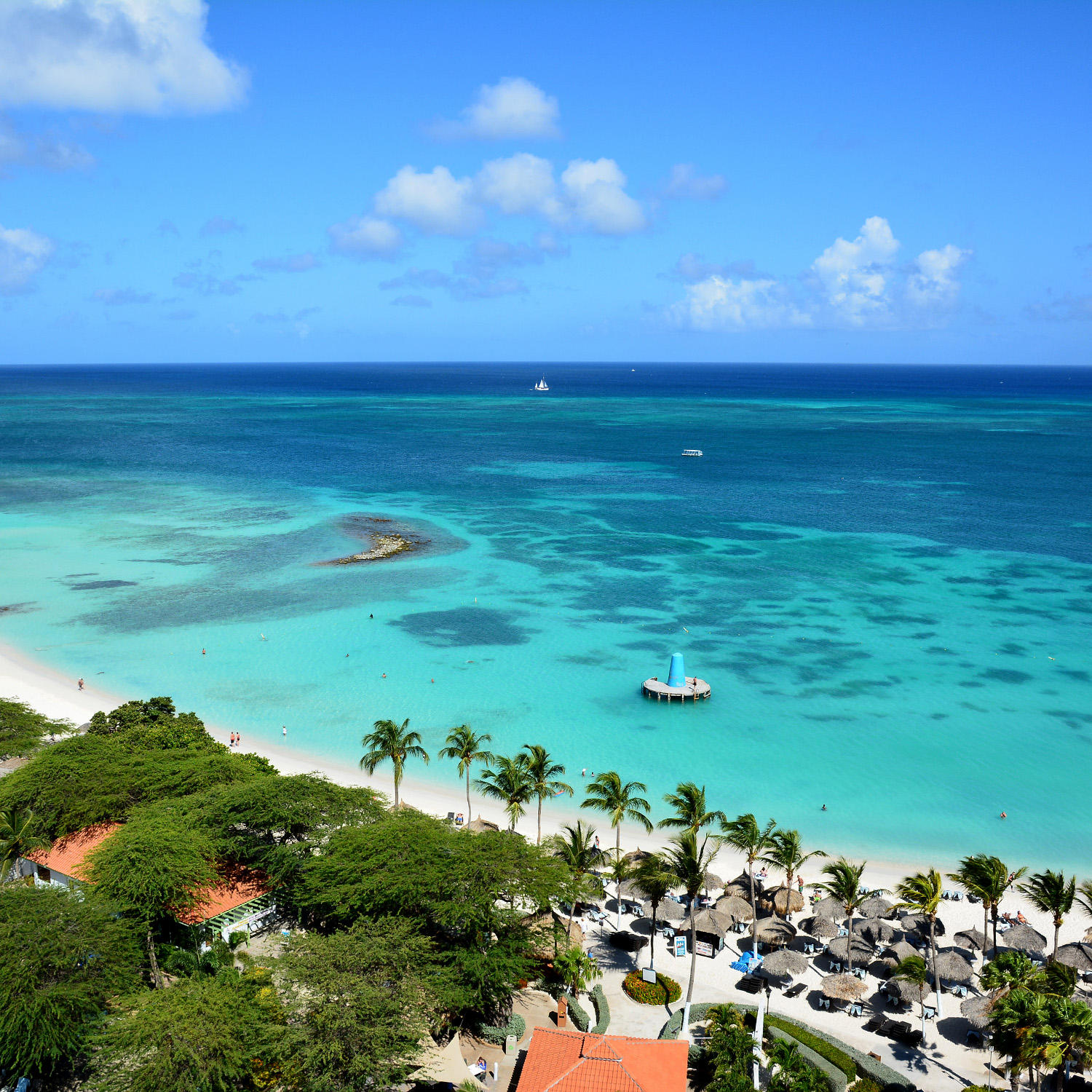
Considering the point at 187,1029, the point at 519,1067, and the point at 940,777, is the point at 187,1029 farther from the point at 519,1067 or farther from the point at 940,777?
the point at 940,777

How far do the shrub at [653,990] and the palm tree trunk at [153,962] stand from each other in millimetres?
13384

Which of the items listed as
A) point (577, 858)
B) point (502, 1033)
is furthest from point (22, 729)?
point (502, 1033)

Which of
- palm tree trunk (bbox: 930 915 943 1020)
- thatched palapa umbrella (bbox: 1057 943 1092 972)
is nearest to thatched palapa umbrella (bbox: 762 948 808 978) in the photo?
palm tree trunk (bbox: 930 915 943 1020)

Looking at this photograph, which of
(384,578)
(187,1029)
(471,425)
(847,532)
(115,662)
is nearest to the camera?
(187,1029)

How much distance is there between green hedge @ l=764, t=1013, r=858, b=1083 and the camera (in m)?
22.6

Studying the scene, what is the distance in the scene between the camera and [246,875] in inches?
1095

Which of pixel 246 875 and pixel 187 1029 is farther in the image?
pixel 246 875

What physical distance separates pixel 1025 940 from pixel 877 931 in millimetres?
4633

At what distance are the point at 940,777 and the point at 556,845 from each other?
68.6ft

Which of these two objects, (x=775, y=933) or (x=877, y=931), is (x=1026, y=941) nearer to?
(x=877, y=931)

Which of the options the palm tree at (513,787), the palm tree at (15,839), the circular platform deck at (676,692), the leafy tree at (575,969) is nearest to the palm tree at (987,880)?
the leafy tree at (575,969)

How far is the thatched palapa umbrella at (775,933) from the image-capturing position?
2850 cm

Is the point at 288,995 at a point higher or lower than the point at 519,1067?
higher

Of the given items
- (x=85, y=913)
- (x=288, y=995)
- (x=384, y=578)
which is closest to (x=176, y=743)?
(x=85, y=913)
